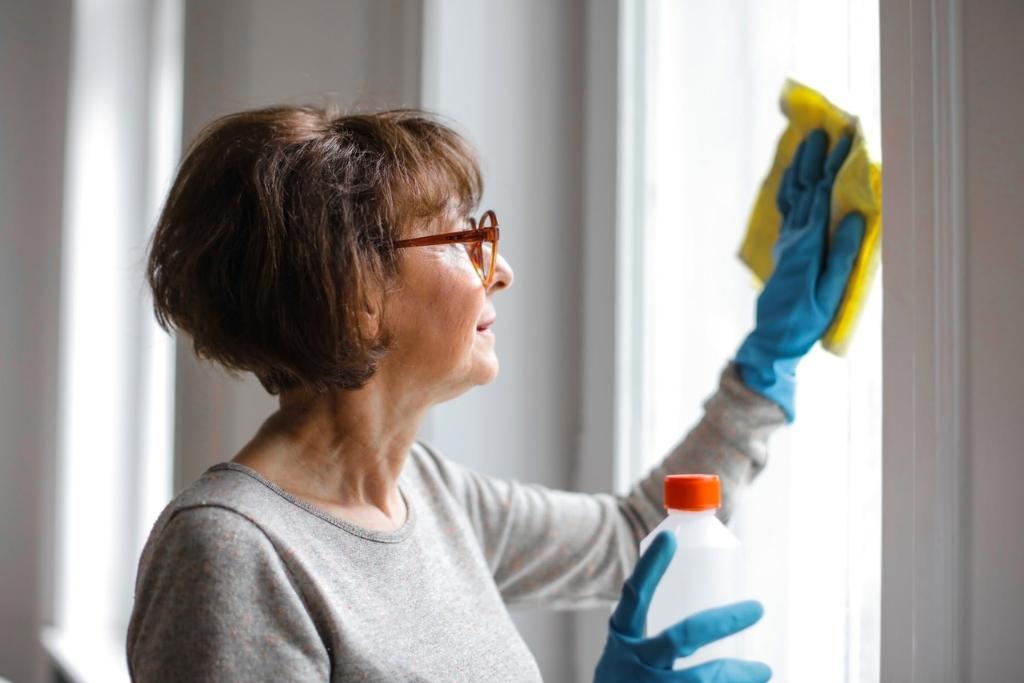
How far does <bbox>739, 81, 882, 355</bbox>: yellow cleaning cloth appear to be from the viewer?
891 mm

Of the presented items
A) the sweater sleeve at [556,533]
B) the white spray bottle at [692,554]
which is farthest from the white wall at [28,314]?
the white spray bottle at [692,554]

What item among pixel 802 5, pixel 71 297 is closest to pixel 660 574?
pixel 802 5

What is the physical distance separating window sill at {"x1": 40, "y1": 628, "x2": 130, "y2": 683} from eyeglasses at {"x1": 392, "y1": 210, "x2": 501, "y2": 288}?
1.11 m

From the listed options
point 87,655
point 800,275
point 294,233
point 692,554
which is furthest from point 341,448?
point 87,655

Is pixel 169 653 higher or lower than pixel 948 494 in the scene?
lower

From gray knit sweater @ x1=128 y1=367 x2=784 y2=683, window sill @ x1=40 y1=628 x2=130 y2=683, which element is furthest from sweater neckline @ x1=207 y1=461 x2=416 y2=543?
window sill @ x1=40 y1=628 x2=130 y2=683

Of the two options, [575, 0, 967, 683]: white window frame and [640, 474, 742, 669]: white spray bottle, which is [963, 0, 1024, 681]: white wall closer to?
[575, 0, 967, 683]: white window frame

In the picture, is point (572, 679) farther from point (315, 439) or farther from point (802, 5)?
point (802, 5)

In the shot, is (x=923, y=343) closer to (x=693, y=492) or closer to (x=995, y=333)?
(x=995, y=333)

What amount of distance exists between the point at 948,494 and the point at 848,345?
214 mm

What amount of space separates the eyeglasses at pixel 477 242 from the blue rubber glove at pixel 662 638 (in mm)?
308

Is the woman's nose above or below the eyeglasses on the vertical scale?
below

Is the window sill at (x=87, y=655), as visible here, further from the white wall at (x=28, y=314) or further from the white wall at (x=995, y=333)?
the white wall at (x=995, y=333)

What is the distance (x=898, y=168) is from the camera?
793 millimetres
